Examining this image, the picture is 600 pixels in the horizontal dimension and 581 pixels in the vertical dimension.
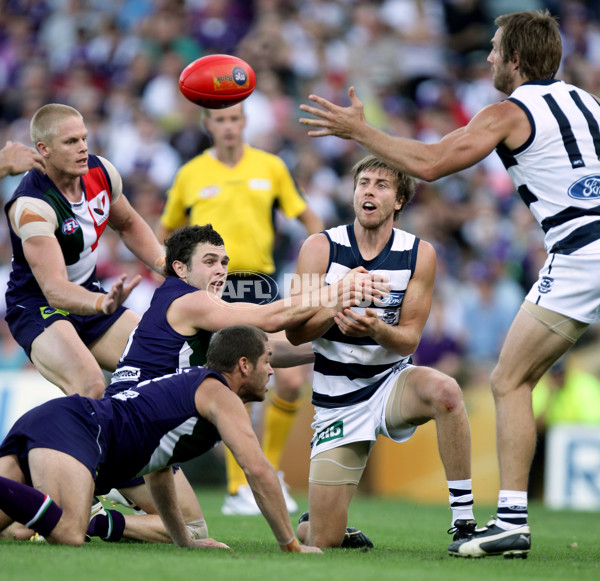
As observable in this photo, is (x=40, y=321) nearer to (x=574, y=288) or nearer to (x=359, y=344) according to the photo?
(x=359, y=344)

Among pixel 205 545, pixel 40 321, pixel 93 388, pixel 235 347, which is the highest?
pixel 40 321

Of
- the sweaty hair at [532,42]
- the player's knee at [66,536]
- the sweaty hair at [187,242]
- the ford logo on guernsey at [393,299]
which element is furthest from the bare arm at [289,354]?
the sweaty hair at [532,42]

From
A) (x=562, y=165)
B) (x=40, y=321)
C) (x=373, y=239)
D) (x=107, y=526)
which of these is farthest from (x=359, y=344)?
(x=40, y=321)

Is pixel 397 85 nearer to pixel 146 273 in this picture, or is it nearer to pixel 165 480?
Answer: pixel 146 273

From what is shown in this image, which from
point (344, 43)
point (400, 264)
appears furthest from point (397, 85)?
point (400, 264)

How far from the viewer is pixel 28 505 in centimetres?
469

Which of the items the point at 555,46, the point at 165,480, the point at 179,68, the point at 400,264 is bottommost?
the point at 165,480

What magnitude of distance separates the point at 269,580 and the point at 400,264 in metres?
2.45

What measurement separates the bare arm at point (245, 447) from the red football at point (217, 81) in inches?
110

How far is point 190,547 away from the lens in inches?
208

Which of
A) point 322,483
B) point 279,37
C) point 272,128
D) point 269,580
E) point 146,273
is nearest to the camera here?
point 269,580

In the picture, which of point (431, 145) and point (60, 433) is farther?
point (431, 145)

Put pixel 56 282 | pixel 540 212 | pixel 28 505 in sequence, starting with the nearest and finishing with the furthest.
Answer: pixel 28 505 → pixel 540 212 → pixel 56 282

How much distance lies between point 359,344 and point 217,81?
2.34 m
